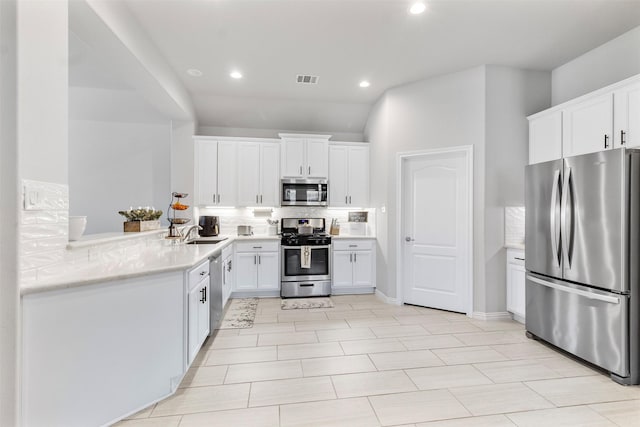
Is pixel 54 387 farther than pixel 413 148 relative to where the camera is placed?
No

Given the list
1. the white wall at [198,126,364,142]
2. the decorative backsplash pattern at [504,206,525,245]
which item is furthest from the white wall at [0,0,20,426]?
the decorative backsplash pattern at [504,206,525,245]

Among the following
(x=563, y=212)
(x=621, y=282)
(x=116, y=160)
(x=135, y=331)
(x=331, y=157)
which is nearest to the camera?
(x=135, y=331)

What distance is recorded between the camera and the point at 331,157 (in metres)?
5.15

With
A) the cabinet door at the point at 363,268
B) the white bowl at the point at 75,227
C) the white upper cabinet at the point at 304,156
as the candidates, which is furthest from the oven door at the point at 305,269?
the white bowl at the point at 75,227

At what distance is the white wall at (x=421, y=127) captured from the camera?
3.74 meters

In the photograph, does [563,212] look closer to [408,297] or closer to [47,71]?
[408,297]

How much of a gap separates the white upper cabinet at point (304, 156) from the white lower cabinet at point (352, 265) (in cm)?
123

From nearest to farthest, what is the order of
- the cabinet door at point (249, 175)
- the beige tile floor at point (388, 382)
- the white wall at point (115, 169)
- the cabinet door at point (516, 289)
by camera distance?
the beige tile floor at point (388, 382) < the cabinet door at point (516, 289) < the white wall at point (115, 169) < the cabinet door at point (249, 175)

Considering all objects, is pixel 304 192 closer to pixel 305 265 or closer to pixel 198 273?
pixel 305 265

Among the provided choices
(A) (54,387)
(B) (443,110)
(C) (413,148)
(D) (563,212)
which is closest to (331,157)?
(C) (413,148)

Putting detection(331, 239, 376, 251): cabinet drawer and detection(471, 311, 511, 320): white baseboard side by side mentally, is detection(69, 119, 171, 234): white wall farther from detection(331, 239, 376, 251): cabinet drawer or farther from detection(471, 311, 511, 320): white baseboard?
detection(471, 311, 511, 320): white baseboard

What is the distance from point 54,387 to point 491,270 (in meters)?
4.06

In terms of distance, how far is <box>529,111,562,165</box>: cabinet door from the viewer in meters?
3.25

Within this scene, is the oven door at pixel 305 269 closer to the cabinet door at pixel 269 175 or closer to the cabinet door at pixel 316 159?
the cabinet door at pixel 269 175
